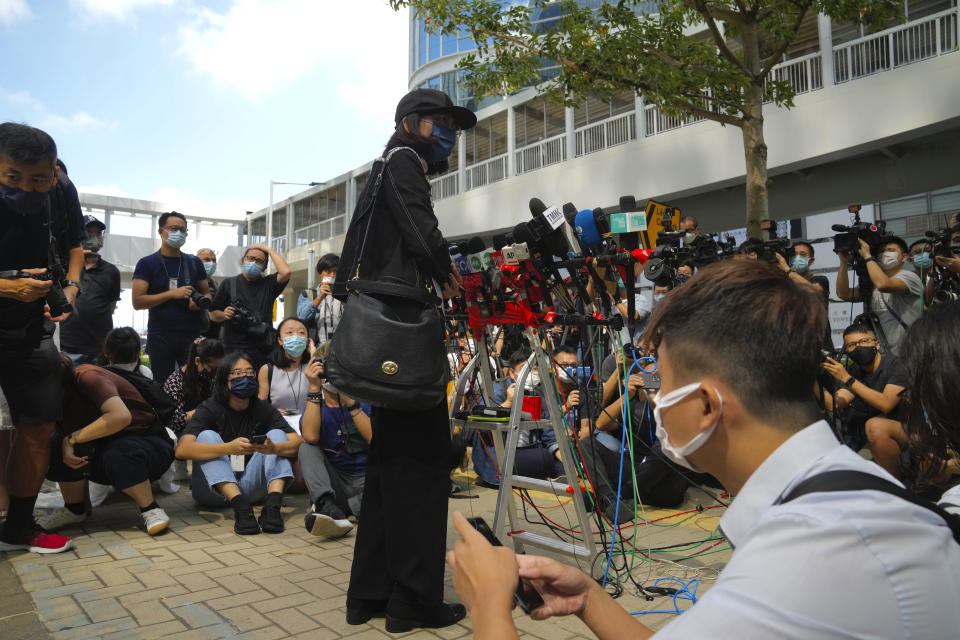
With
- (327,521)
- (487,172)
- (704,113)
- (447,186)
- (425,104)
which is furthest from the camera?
(447,186)

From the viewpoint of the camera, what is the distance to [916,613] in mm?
800

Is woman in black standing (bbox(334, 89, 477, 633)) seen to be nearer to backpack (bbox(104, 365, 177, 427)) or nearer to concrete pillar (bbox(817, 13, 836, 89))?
backpack (bbox(104, 365, 177, 427))

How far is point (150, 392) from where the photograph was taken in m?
4.90

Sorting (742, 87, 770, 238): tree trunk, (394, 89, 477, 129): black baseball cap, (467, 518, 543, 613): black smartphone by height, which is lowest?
(467, 518, 543, 613): black smartphone

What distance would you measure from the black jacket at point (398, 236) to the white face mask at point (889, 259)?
4.76 m

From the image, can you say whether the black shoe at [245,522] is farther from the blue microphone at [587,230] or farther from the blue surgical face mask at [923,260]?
the blue surgical face mask at [923,260]

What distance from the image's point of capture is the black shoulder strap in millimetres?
897

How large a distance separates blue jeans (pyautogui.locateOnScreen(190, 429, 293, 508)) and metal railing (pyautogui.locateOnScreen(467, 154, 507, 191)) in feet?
50.7

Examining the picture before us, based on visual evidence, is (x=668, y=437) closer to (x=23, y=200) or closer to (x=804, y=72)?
(x=23, y=200)

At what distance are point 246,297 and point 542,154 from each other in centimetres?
1344

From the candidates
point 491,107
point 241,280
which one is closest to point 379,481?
point 241,280

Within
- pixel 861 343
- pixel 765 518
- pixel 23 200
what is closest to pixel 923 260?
pixel 861 343

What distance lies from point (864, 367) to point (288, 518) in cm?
440

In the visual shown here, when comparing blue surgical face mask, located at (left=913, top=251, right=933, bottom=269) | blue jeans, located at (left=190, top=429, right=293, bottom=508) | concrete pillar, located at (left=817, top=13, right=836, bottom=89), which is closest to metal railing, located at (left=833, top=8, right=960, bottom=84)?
concrete pillar, located at (left=817, top=13, right=836, bottom=89)
